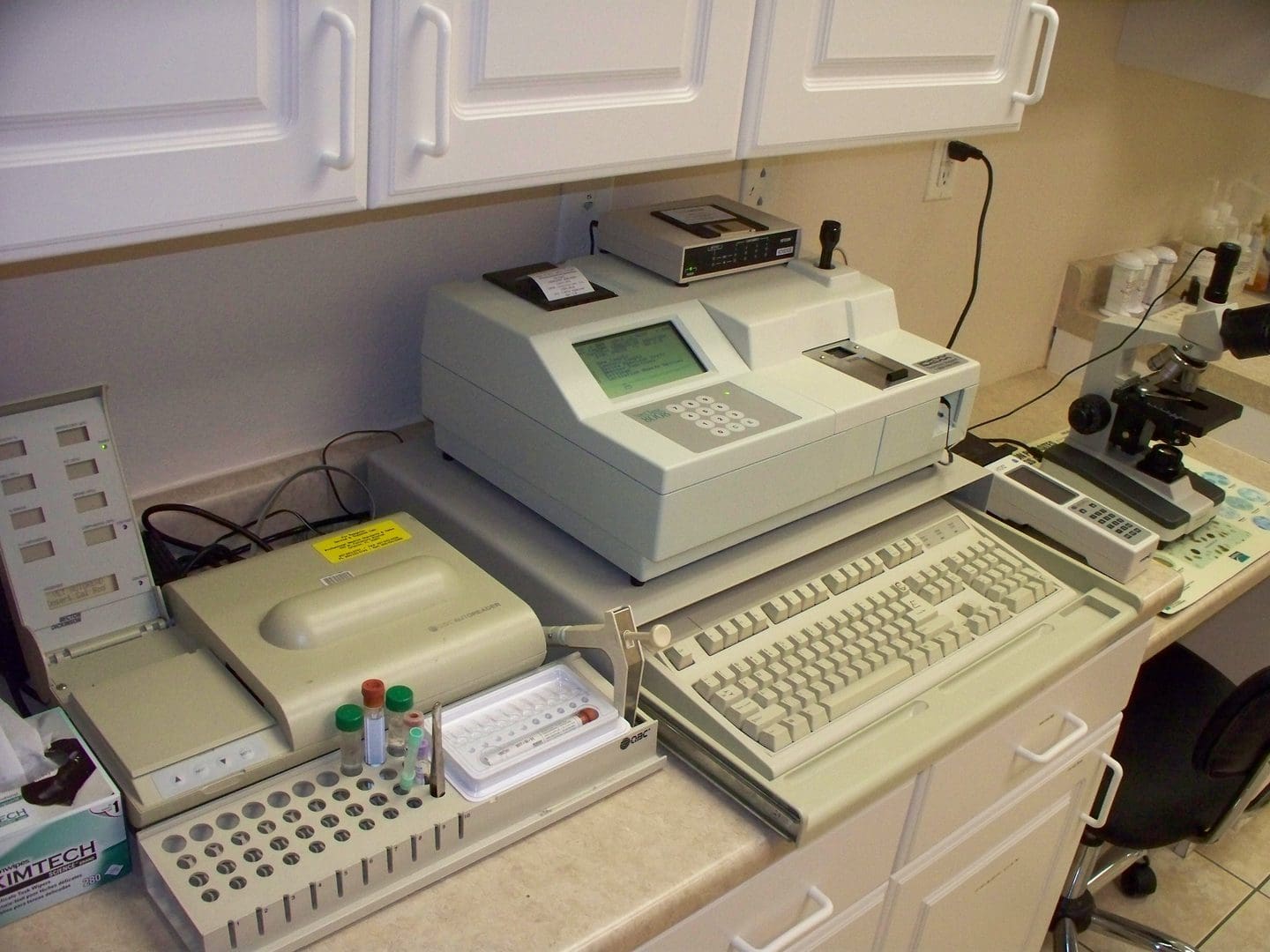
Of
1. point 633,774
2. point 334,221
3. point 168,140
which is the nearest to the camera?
point 168,140

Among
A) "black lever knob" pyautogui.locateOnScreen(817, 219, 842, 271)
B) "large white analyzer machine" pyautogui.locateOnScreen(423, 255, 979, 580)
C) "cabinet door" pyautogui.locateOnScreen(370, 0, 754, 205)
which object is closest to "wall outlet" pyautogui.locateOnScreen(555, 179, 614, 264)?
"large white analyzer machine" pyautogui.locateOnScreen(423, 255, 979, 580)

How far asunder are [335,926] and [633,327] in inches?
26.2

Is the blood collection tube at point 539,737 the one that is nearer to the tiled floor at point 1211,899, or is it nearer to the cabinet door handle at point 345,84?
the cabinet door handle at point 345,84

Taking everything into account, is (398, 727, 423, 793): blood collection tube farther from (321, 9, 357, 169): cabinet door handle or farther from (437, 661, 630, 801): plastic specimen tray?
(321, 9, 357, 169): cabinet door handle

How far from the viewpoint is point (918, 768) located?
1184mm

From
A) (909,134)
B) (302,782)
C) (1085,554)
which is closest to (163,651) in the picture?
(302,782)

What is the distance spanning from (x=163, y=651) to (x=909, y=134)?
98 cm

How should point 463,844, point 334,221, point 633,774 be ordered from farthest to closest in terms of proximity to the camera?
point 334,221
point 633,774
point 463,844

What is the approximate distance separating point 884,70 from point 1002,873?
1.02m

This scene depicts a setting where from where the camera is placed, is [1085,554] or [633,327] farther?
[1085,554]

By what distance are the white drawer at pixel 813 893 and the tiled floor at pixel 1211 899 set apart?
1070 mm

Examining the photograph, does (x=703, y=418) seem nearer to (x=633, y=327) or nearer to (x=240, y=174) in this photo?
(x=633, y=327)

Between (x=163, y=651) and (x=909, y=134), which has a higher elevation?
(x=909, y=134)

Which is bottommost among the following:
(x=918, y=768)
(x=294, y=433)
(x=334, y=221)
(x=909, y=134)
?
(x=918, y=768)
